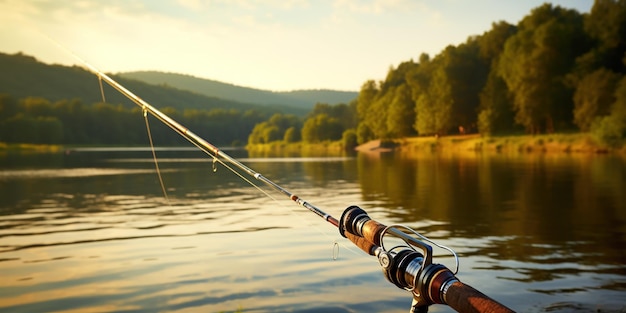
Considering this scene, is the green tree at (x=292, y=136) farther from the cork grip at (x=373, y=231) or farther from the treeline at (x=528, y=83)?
the cork grip at (x=373, y=231)

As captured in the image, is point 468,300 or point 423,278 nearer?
point 468,300

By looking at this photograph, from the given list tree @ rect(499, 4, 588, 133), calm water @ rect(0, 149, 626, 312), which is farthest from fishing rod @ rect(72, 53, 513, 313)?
tree @ rect(499, 4, 588, 133)

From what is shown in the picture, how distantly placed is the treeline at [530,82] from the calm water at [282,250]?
1867 inches

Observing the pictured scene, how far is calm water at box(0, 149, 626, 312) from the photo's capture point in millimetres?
10211

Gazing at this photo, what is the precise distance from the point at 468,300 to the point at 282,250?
11.5 metres

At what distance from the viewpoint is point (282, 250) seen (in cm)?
1478

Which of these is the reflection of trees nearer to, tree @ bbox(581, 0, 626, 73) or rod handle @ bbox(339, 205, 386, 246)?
rod handle @ bbox(339, 205, 386, 246)

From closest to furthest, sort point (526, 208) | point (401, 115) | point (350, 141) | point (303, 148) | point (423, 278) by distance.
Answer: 1. point (423, 278)
2. point (526, 208)
3. point (401, 115)
4. point (350, 141)
5. point (303, 148)

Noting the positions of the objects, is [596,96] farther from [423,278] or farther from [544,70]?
[423,278]

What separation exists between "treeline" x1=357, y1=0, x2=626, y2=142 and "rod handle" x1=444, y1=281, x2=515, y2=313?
66.3 meters

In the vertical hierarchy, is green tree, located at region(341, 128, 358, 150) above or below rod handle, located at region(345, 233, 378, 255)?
above

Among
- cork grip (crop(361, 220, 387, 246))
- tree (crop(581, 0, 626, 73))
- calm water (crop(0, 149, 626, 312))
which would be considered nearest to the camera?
cork grip (crop(361, 220, 387, 246))

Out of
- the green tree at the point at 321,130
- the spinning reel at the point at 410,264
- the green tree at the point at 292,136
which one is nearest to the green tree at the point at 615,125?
the spinning reel at the point at 410,264

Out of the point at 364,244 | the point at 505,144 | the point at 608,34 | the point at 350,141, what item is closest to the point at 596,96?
the point at 608,34
